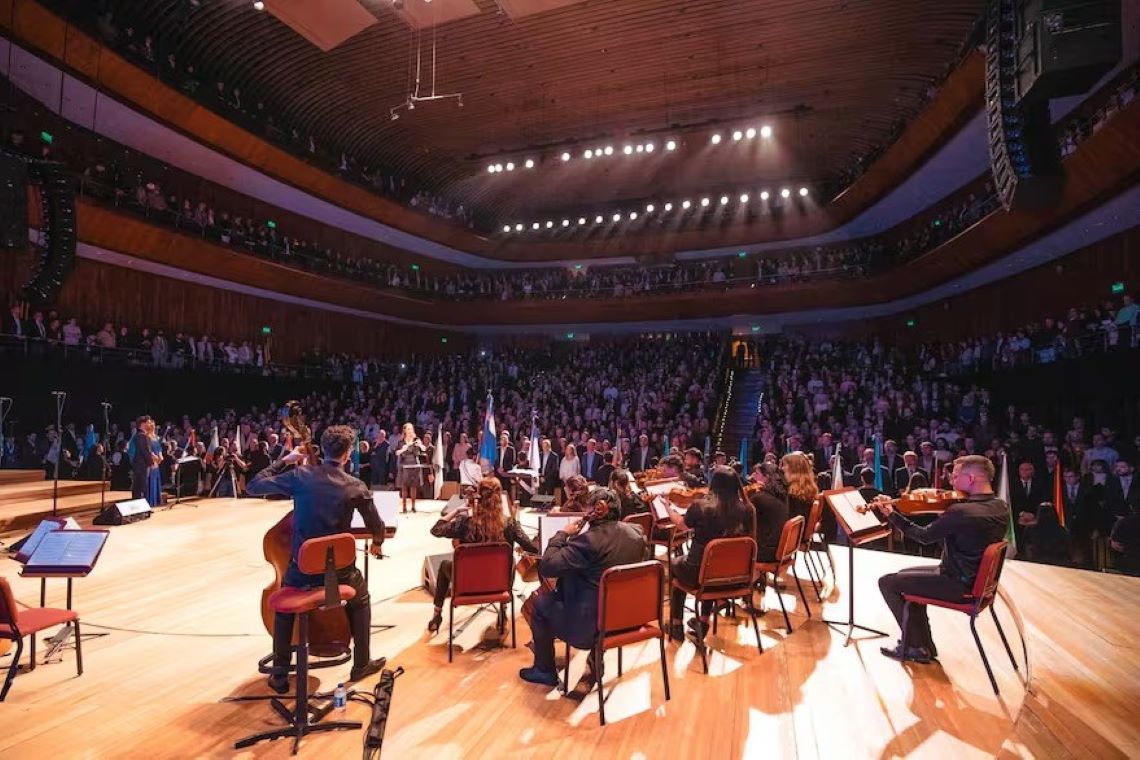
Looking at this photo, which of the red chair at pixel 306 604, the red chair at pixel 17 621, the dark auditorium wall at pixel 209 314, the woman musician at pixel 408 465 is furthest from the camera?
the dark auditorium wall at pixel 209 314

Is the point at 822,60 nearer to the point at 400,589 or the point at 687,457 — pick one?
the point at 687,457

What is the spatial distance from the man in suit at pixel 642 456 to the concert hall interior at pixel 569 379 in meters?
0.36

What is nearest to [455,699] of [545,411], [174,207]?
[545,411]

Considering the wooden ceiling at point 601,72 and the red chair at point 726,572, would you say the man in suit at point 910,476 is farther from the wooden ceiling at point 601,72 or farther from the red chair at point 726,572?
the wooden ceiling at point 601,72

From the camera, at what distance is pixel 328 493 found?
3338mm

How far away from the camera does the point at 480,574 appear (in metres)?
4.08

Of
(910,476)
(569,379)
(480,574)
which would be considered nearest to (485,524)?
(480,574)

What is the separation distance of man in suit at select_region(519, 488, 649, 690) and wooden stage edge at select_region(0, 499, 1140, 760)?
42 cm

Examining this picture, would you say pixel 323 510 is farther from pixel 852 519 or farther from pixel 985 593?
pixel 985 593

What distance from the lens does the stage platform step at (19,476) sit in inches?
368

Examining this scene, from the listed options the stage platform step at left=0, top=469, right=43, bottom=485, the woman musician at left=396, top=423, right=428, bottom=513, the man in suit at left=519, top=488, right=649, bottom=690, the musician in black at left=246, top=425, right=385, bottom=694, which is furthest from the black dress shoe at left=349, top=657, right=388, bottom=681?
the stage platform step at left=0, top=469, right=43, bottom=485

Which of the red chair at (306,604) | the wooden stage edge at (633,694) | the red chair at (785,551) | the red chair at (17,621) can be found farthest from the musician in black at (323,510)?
the red chair at (785,551)

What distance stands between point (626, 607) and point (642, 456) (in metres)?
8.25

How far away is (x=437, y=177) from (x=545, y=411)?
8.75m
